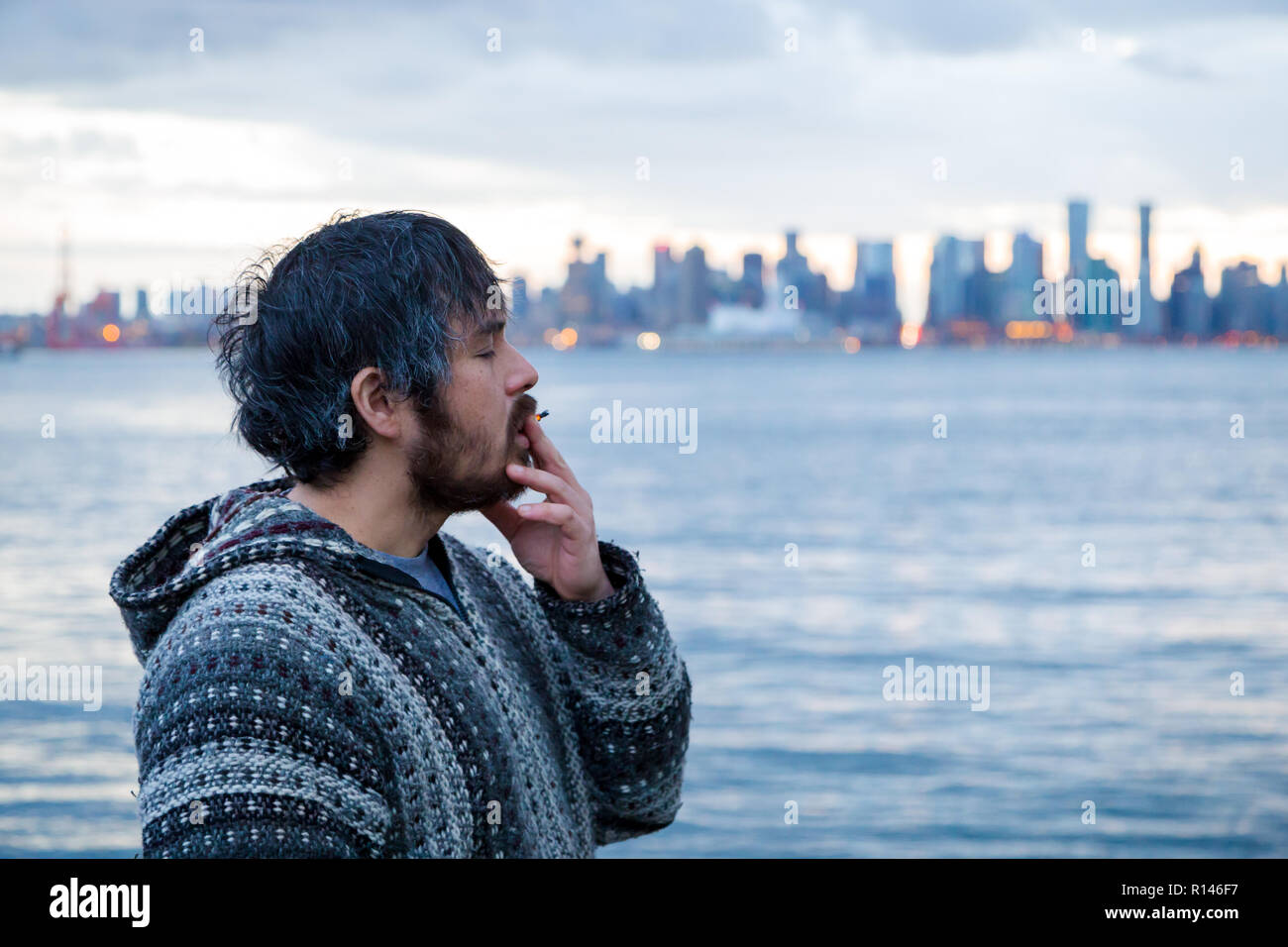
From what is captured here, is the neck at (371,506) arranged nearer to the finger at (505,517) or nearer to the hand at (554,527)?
the hand at (554,527)

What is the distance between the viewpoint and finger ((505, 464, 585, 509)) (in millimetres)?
2475

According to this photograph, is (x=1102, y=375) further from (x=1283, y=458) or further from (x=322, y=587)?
(x=322, y=587)

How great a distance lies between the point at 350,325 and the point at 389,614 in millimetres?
488

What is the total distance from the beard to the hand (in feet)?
0.13

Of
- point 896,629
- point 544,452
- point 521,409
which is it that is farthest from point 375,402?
point 896,629

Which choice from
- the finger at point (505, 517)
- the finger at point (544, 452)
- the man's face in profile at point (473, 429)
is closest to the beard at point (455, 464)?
the man's face in profile at point (473, 429)

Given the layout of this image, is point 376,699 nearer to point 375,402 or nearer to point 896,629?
point 375,402

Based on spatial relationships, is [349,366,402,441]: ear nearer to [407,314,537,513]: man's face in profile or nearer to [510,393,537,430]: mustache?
[407,314,537,513]: man's face in profile

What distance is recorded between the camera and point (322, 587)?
2160 mm

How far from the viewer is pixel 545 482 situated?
2.54 metres

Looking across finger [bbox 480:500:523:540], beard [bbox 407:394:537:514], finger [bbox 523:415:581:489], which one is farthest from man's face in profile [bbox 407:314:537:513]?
finger [bbox 480:500:523:540]

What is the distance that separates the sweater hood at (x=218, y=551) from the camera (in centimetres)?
216

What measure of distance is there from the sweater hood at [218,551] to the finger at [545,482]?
276 millimetres
